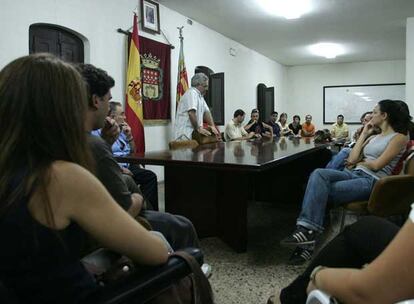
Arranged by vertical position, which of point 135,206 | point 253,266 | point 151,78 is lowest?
point 253,266

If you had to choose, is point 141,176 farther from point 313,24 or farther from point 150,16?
point 313,24

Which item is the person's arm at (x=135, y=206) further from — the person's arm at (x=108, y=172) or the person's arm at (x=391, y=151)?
the person's arm at (x=391, y=151)

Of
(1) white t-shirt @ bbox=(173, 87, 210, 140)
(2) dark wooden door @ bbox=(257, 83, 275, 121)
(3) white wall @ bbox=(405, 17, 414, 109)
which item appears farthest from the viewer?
(2) dark wooden door @ bbox=(257, 83, 275, 121)

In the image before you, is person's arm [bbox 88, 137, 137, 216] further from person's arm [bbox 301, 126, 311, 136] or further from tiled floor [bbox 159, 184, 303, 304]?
person's arm [bbox 301, 126, 311, 136]

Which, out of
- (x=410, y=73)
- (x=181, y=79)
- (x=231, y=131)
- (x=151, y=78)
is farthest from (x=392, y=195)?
(x=231, y=131)

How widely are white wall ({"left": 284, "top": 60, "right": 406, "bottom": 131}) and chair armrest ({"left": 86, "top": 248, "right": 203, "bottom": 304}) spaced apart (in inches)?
431

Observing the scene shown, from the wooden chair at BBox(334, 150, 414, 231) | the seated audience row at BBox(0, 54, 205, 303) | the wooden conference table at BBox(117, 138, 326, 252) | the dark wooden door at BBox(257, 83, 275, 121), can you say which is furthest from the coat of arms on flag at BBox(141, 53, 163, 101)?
the dark wooden door at BBox(257, 83, 275, 121)

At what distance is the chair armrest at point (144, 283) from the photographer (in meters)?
0.84

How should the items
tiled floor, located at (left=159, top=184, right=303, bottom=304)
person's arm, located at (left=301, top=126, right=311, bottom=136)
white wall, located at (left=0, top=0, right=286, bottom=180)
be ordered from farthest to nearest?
person's arm, located at (left=301, top=126, right=311, bottom=136), white wall, located at (left=0, top=0, right=286, bottom=180), tiled floor, located at (left=159, top=184, right=303, bottom=304)

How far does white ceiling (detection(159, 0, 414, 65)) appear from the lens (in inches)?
233

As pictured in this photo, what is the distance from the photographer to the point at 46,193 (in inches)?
31.9

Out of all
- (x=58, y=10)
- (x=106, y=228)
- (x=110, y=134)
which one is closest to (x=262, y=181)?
(x=110, y=134)

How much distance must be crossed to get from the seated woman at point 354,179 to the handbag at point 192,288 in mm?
1505

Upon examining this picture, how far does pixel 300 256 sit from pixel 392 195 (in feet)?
2.11
